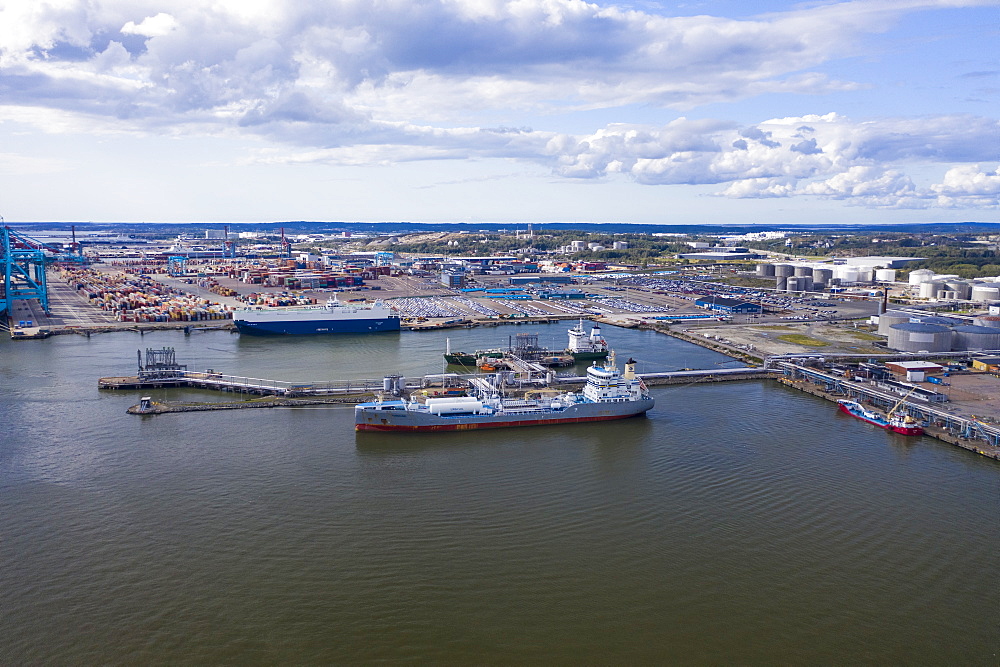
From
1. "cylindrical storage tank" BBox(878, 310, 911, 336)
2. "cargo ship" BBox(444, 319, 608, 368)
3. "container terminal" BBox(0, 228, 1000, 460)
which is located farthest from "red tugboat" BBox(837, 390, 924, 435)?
"cylindrical storage tank" BBox(878, 310, 911, 336)

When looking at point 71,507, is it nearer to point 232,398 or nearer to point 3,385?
point 232,398

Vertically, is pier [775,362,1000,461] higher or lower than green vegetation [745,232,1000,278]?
lower

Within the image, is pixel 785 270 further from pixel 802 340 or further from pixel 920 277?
pixel 802 340

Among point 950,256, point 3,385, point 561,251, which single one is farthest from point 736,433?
point 561,251

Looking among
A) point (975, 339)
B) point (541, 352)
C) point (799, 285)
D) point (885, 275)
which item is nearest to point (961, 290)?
point (799, 285)

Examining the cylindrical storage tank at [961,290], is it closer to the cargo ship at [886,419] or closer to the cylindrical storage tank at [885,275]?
the cylindrical storage tank at [885,275]

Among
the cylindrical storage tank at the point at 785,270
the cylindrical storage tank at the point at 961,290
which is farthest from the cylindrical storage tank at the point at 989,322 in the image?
the cylindrical storage tank at the point at 785,270

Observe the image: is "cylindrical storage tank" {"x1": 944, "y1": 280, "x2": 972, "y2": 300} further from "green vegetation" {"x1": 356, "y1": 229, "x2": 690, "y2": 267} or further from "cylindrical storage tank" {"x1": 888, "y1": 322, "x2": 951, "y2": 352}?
"green vegetation" {"x1": 356, "y1": 229, "x2": 690, "y2": 267}

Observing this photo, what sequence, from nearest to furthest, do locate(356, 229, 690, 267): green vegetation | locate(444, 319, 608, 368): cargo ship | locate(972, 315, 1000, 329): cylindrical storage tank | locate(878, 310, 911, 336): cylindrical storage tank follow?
locate(444, 319, 608, 368): cargo ship, locate(972, 315, 1000, 329): cylindrical storage tank, locate(878, 310, 911, 336): cylindrical storage tank, locate(356, 229, 690, 267): green vegetation
